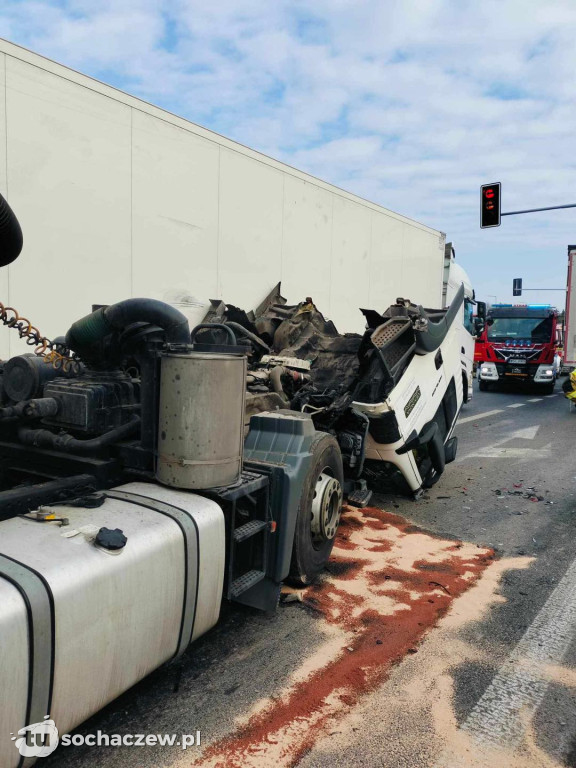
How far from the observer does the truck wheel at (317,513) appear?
12.2 feet

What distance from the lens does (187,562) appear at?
102 inches

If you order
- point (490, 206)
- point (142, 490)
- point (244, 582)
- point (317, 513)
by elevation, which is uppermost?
point (490, 206)

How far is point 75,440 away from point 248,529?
3.33ft

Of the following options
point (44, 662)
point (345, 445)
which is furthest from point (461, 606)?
point (44, 662)

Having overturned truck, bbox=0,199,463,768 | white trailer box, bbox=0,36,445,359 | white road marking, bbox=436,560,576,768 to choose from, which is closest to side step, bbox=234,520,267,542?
overturned truck, bbox=0,199,463,768

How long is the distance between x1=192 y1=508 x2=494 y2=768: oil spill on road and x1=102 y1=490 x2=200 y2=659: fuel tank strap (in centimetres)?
45

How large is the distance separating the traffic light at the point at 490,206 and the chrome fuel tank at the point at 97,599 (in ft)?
59.3

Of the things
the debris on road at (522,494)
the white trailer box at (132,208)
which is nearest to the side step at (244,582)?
the white trailer box at (132,208)

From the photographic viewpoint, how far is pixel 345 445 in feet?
16.6

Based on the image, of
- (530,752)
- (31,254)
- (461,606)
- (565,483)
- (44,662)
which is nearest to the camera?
(44,662)

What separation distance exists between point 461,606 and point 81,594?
8.42 feet

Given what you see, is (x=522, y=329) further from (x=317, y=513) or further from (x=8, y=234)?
(x=8, y=234)

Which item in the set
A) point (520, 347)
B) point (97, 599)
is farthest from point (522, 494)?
point (520, 347)

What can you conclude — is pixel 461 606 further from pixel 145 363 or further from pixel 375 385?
pixel 145 363
